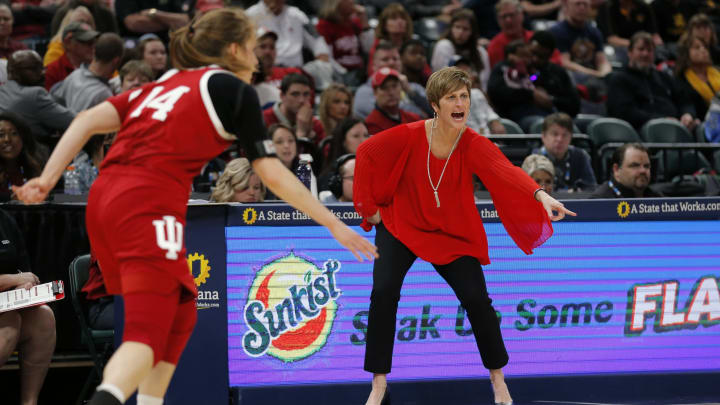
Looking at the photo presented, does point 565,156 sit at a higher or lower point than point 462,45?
lower

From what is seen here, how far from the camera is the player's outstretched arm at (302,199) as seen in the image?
11.5ft

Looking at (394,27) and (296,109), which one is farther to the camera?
(394,27)

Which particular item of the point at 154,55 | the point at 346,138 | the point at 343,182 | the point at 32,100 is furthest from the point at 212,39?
the point at 154,55

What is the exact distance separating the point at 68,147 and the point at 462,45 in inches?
286

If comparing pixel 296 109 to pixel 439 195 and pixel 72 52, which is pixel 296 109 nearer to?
pixel 72 52

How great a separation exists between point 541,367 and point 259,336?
1.60 m

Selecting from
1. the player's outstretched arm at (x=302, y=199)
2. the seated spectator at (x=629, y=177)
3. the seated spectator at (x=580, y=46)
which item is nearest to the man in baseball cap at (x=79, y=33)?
the seated spectator at (x=629, y=177)

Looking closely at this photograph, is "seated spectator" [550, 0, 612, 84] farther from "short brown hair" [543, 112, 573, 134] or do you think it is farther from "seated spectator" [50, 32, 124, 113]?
"seated spectator" [50, 32, 124, 113]

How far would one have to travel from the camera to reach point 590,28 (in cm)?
1146

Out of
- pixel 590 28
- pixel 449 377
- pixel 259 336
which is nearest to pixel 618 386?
pixel 449 377

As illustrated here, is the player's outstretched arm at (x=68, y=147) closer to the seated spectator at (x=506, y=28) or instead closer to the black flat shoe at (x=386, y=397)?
the black flat shoe at (x=386, y=397)

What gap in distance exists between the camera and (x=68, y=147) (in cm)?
338

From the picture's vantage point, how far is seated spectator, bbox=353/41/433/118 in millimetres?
8906

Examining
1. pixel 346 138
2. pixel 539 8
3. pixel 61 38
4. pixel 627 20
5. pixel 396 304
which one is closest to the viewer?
pixel 396 304
